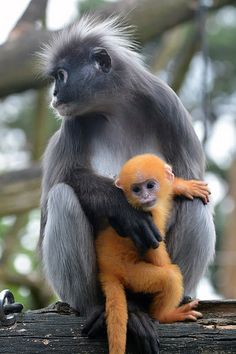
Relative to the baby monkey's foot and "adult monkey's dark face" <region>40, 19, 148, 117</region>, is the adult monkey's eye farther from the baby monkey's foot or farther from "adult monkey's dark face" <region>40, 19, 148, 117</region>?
the baby monkey's foot

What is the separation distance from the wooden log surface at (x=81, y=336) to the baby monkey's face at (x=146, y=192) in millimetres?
630

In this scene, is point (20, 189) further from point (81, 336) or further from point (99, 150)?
point (81, 336)

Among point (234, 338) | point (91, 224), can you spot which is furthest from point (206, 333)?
point (91, 224)

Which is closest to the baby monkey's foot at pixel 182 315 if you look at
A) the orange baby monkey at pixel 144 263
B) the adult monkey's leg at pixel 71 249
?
the orange baby monkey at pixel 144 263

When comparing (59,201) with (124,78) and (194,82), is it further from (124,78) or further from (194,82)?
(194,82)

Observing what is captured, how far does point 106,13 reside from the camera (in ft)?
23.4

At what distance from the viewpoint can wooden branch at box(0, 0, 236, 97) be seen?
7.04m

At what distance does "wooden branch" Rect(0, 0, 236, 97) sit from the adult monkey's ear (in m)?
1.97

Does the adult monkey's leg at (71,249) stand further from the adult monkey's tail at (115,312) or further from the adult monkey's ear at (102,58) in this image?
the adult monkey's ear at (102,58)

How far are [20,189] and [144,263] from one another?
3.59 m

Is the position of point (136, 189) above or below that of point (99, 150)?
below

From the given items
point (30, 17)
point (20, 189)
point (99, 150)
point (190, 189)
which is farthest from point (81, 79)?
point (30, 17)

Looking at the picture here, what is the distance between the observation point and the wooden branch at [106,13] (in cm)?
704

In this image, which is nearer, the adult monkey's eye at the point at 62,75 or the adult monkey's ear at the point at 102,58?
the adult monkey's eye at the point at 62,75
